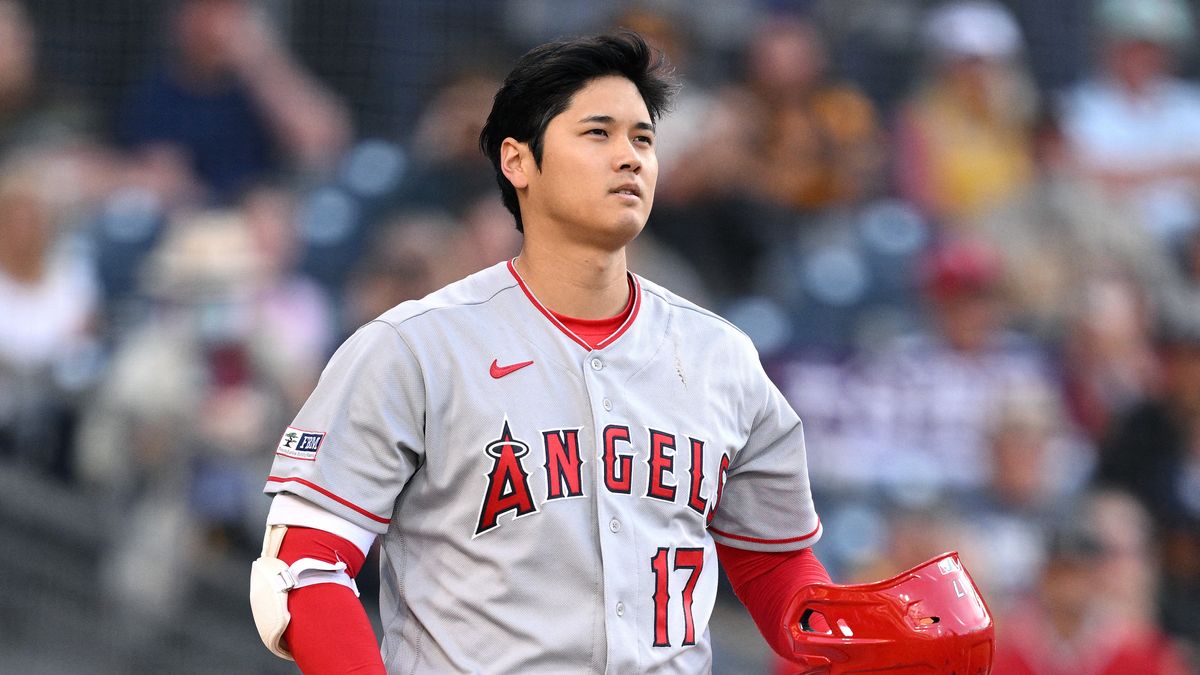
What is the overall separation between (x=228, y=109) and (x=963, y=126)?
2.92m

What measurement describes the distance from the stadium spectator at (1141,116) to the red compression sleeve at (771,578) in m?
4.79

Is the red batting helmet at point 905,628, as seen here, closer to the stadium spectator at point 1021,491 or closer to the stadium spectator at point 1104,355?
the stadium spectator at point 1021,491

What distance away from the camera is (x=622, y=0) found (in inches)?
253

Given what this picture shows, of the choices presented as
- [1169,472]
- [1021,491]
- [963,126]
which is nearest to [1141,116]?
[963,126]

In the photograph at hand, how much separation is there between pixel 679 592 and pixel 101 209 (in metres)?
3.86

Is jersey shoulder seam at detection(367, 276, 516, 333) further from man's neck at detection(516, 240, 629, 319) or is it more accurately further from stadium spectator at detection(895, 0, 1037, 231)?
stadium spectator at detection(895, 0, 1037, 231)

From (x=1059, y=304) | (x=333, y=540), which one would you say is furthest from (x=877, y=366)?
(x=333, y=540)

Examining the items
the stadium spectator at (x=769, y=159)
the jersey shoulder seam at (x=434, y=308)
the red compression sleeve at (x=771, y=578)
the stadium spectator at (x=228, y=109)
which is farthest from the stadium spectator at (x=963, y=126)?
the jersey shoulder seam at (x=434, y=308)

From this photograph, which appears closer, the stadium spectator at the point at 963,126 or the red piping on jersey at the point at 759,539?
the red piping on jersey at the point at 759,539

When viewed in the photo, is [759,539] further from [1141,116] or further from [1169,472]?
[1141,116]

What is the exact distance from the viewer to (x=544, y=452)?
2146 mm

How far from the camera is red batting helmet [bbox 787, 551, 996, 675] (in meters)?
2.18

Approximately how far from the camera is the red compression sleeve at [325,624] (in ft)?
6.60

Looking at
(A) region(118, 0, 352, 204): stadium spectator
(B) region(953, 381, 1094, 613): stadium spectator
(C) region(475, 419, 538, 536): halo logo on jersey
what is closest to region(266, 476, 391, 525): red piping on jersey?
(C) region(475, 419, 538, 536): halo logo on jersey
